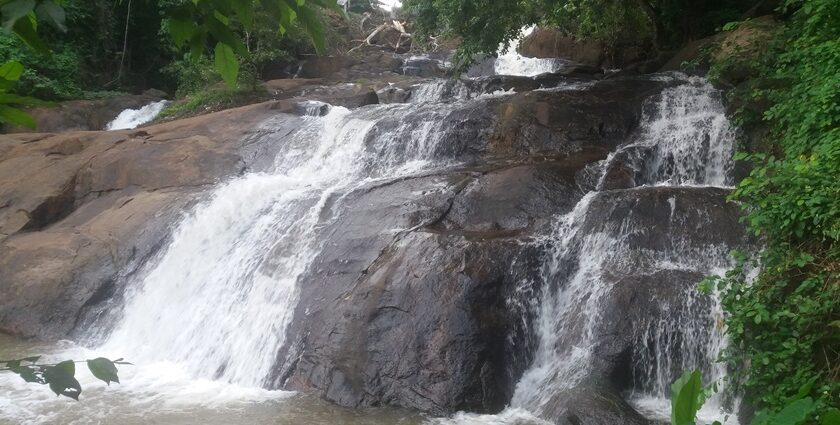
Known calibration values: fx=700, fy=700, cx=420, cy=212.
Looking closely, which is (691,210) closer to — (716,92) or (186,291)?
(716,92)

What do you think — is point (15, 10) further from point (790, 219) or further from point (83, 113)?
point (83, 113)

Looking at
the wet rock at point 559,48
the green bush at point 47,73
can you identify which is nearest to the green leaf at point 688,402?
the wet rock at point 559,48

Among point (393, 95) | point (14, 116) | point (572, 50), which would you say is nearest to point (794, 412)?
point (14, 116)

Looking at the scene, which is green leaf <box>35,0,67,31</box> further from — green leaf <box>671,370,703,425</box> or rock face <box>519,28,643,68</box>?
rock face <box>519,28,643,68</box>

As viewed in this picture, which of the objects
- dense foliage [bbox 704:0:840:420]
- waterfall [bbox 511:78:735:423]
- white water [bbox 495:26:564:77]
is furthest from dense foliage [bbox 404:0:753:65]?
dense foliage [bbox 704:0:840:420]

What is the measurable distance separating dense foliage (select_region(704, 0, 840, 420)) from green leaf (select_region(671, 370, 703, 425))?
3665mm

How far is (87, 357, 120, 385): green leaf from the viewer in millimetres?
1409

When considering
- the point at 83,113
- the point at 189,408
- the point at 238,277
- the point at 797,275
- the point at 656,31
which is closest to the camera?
the point at 797,275

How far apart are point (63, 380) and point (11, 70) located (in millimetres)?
634

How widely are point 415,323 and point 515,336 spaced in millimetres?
1030

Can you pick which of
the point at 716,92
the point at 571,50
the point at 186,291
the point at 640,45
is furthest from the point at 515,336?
the point at 571,50

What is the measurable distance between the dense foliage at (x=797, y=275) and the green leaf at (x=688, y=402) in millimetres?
3665

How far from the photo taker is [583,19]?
14.9m

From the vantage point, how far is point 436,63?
72.6ft
